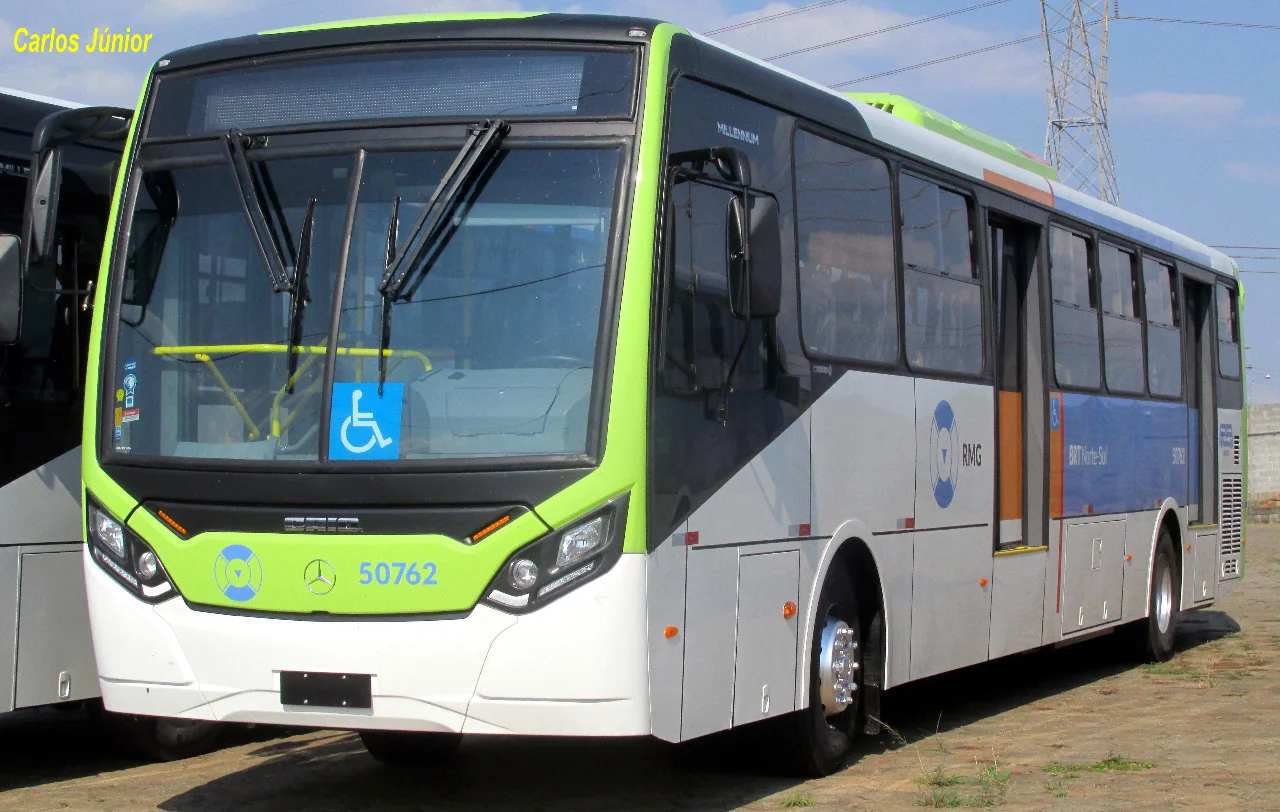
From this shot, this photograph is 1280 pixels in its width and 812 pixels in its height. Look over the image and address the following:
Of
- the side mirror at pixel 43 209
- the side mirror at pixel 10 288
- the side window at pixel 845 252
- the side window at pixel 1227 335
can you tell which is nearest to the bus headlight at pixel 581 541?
the side window at pixel 845 252

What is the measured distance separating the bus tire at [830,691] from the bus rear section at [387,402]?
187 centimetres

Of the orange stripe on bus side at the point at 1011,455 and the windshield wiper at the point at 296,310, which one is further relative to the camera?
the orange stripe on bus side at the point at 1011,455

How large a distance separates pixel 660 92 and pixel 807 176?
169 cm

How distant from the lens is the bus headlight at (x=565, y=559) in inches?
249

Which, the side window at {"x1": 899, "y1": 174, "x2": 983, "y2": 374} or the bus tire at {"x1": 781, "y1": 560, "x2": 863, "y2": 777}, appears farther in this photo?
the side window at {"x1": 899, "y1": 174, "x2": 983, "y2": 374}

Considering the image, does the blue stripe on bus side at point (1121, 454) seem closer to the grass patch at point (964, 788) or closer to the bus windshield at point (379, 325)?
the grass patch at point (964, 788)

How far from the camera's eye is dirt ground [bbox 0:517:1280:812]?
25.6 feet

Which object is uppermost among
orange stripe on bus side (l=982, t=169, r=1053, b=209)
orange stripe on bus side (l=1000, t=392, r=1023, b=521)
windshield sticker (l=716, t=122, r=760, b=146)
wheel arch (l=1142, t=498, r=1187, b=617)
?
orange stripe on bus side (l=982, t=169, r=1053, b=209)

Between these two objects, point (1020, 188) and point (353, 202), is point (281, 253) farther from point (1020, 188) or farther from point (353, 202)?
point (1020, 188)

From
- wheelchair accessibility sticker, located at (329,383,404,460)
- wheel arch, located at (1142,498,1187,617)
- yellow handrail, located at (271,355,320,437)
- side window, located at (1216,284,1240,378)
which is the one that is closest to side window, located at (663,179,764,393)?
wheelchair accessibility sticker, located at (329,383,404,460)

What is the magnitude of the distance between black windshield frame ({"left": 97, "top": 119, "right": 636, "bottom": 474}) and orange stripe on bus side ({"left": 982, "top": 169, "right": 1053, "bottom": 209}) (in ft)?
15.1

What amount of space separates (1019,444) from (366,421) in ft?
18.4

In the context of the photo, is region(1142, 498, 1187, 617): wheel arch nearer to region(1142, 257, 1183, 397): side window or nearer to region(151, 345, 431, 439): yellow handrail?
region(1142, 257, 1183, 397): side window

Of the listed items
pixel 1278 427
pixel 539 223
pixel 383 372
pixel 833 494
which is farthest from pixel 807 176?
pixel 1278 427
